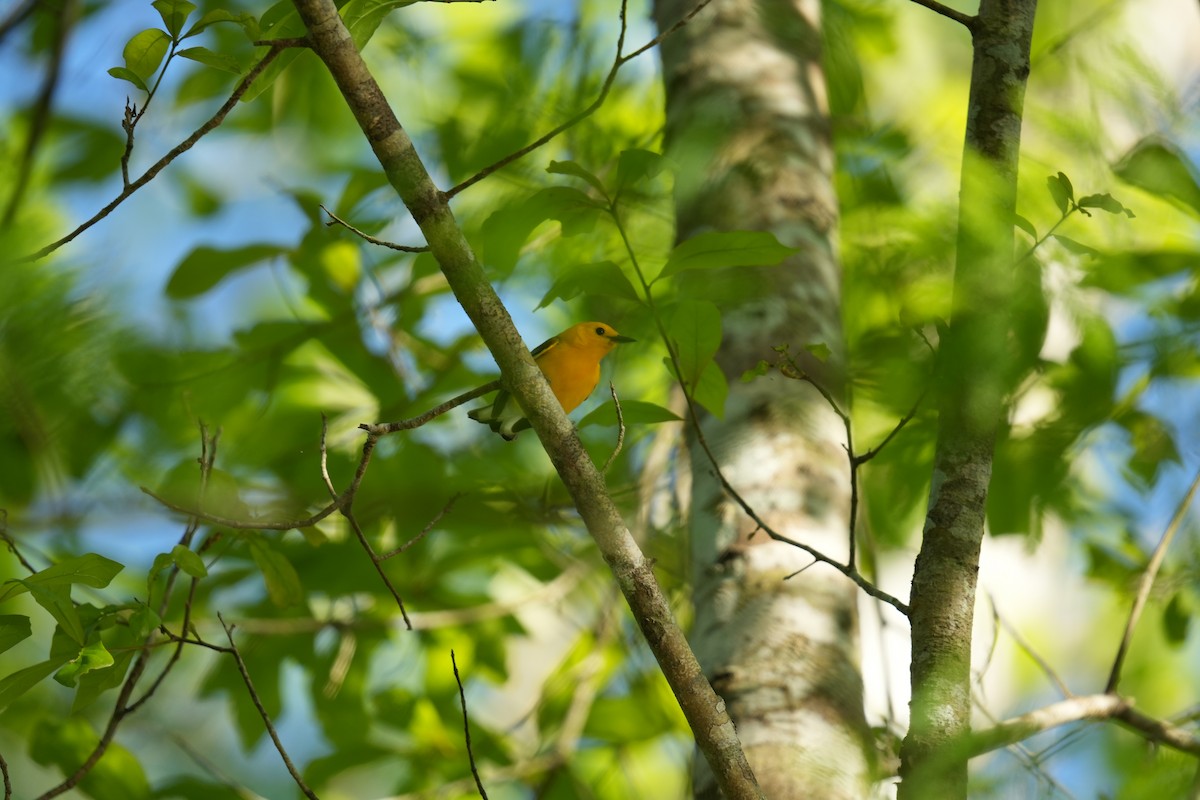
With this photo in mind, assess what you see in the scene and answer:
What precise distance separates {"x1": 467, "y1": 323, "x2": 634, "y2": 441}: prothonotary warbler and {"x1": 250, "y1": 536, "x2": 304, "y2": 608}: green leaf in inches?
36.9

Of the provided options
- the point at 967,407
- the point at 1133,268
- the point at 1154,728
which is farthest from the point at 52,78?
the point at 1154,728

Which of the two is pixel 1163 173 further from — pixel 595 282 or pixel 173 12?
pixel 173 12

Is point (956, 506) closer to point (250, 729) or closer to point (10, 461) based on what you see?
point (10, 461)

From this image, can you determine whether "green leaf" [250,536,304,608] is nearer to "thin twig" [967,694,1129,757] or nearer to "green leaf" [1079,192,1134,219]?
"thin twig" [967,694,1129,757]

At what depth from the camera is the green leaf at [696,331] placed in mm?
1940

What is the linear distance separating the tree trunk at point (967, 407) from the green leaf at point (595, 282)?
1.96 feet

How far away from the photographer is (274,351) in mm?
3439

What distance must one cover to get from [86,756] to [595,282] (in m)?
1.93

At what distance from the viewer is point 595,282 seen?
1.98m

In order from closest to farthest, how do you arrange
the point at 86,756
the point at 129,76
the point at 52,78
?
the point at 129,76
the point at 86,756
the point at 52,78

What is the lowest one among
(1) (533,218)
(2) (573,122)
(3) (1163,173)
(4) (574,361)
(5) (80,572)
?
(5) (80,572)

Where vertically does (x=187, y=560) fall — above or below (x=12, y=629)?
above

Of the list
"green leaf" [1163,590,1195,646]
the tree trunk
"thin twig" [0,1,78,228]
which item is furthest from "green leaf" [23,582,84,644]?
"green leaf" [1163,590,1195,646]

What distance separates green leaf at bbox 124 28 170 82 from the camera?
1.81 metres
